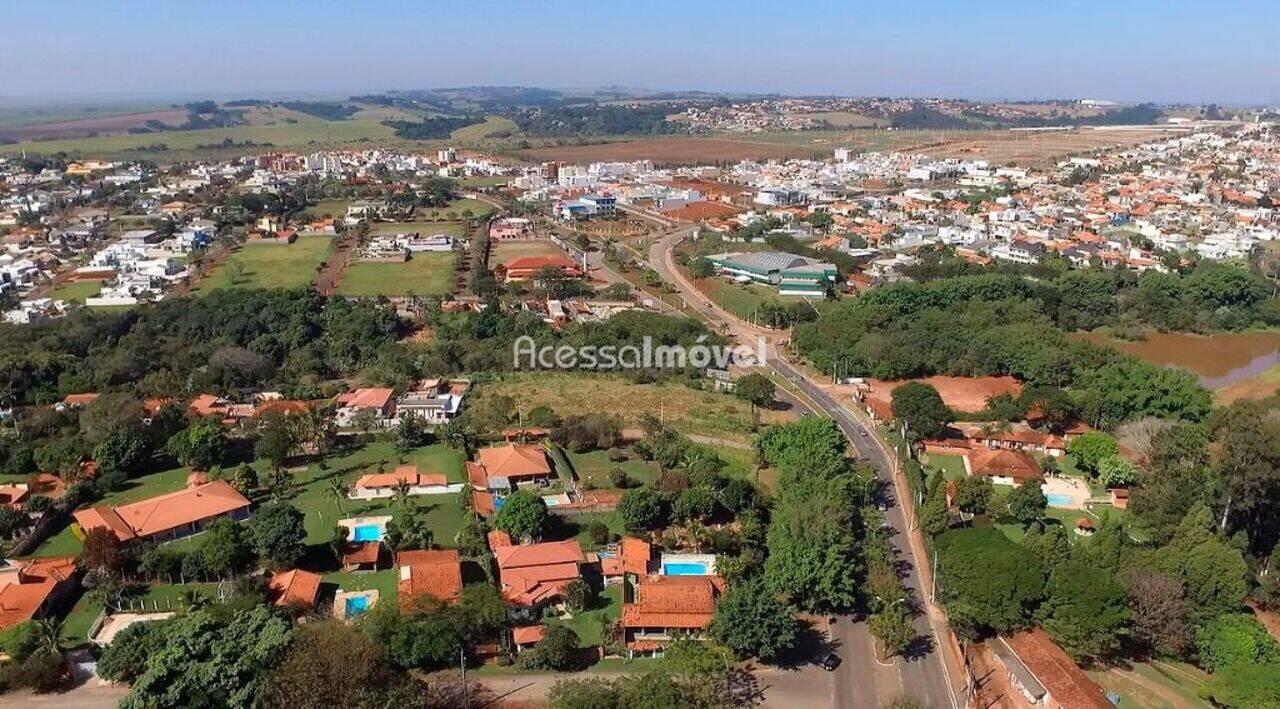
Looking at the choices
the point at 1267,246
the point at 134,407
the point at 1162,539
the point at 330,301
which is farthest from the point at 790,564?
the point at 1267,246

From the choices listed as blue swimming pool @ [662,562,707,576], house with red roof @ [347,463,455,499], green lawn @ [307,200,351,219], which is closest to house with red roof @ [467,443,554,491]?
house with red roof @ [347,463,455,499]

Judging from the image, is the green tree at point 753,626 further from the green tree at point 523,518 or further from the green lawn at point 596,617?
the green tree at point 523,518

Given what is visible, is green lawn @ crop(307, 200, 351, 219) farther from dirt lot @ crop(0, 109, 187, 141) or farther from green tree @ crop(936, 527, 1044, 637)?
dirt lot @ crop(0, 109, 187, 141)

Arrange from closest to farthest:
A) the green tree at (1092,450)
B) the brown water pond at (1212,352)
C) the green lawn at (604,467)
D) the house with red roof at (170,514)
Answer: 1. the house with red roof at (170,514)
2. the green lawn at (604,467)
3. the green tree at (1092,450)
4. the brown water pond at (1212,352)

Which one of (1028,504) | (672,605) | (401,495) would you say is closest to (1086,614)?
(1028,504)

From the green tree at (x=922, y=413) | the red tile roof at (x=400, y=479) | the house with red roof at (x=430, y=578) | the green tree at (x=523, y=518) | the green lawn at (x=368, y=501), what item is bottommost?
the green lawn at (x=368, y=501)

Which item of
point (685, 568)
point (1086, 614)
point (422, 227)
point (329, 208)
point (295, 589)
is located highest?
point (329, 208)

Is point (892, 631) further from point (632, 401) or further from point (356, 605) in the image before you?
point (632, 401)

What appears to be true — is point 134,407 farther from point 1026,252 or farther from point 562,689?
point 1026,252

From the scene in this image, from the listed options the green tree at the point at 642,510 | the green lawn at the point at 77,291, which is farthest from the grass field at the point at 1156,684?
the green lawn at the point at 77,291
